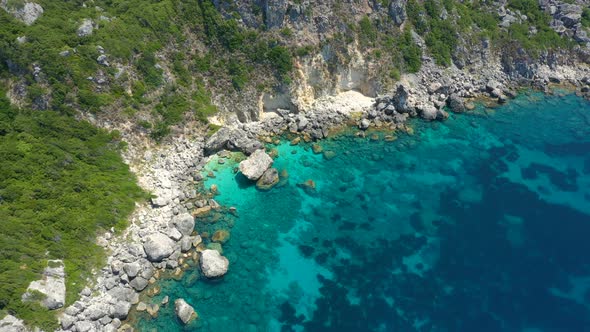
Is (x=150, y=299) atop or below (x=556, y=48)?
below

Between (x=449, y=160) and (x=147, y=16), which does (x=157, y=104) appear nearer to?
(x=147, y=16)

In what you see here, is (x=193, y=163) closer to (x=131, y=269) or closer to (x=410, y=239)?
(x=131, y=269)

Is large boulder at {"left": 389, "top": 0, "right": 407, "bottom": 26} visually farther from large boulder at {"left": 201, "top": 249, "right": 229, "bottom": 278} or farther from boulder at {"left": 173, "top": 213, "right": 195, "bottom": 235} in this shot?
large boulder at {"left": 201, "top": 249, "right": 229, "bottom": 278}

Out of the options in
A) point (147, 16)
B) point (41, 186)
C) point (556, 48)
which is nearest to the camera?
point (41, 186)

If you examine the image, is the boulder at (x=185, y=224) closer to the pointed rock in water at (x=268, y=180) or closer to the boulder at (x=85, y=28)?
the pointed rock in water at (x=268, y=180)

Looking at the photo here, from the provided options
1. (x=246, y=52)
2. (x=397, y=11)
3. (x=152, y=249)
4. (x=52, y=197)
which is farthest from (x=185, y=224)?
(x=397, y=11)

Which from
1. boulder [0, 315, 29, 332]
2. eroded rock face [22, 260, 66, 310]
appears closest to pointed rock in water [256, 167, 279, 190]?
eroded rock face [22, 260, 66, 310]

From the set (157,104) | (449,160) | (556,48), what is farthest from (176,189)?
(556,48)
